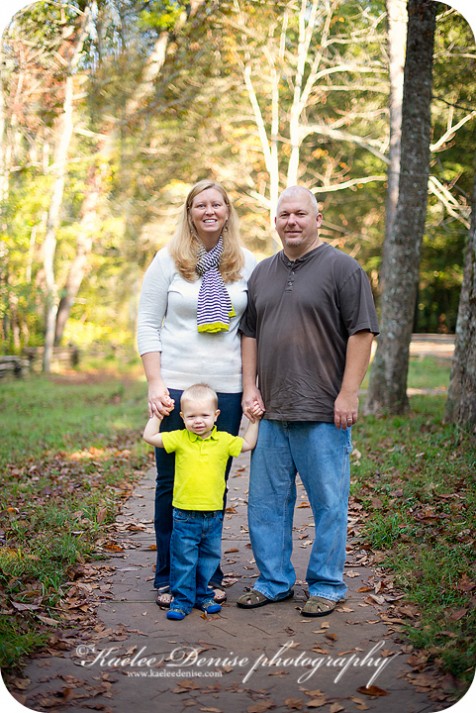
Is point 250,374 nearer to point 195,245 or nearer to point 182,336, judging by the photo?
point 182,336

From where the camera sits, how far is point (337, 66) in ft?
33.0

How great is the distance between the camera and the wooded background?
5.49m

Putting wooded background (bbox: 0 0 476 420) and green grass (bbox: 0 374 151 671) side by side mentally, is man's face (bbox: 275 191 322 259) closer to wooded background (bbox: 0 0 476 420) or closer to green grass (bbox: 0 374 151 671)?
wooded background (bbox: 0 0 476 420)

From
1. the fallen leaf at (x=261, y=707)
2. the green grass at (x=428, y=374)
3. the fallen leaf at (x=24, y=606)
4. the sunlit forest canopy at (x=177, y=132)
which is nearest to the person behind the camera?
the fallen leaf at (x=261, y=707)

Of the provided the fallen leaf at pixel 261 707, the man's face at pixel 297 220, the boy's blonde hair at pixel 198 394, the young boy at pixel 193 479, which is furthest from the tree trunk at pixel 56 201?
the fallen leaf at pixel 261 707

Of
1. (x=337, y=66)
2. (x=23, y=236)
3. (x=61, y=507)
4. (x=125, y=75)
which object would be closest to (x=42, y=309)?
(x=23, y=236)

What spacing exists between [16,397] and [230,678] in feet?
35.6

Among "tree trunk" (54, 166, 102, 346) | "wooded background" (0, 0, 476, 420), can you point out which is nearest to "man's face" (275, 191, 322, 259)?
"wooded background" (0, 0, 476, 420)

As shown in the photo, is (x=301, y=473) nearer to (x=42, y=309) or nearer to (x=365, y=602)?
(x=365, y=602)

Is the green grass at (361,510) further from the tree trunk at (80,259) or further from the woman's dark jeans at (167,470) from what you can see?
the tree trunk at (80,259)

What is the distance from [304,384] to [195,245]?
974mm

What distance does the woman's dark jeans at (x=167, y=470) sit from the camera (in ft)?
13.4

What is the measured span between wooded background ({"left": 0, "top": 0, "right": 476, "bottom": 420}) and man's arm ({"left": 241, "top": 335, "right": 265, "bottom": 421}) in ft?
7.35

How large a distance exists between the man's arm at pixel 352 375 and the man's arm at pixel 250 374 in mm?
443
